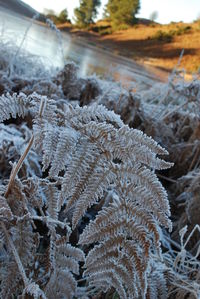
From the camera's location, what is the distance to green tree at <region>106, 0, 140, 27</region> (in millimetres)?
37750

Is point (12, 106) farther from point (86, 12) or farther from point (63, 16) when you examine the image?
point (86, 12)

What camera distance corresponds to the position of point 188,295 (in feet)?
2.93

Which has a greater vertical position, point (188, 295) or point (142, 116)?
point (142, 116)

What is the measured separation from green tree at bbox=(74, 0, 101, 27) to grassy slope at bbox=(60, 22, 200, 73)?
140 cm

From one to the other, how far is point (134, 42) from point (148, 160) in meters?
38.4

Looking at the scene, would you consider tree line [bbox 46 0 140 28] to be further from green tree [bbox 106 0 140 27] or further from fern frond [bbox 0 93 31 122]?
fern frond [bbox 0 93 31 122]

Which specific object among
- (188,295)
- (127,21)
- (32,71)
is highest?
(127,21)

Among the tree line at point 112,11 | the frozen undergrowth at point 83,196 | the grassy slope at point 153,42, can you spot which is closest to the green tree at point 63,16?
the grassy slope at point 153,42

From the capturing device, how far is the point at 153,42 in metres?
36.0

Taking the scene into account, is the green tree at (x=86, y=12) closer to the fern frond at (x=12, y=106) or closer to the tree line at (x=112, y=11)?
the tree line at (x=112, y=11)

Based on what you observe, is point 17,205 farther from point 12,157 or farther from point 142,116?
point 142,116

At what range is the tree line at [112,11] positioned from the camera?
36.9 metres

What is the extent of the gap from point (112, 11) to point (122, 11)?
2.02 m

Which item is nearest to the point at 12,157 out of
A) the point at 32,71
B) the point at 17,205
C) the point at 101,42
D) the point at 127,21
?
the point at 17,205
